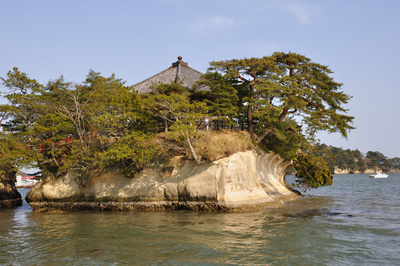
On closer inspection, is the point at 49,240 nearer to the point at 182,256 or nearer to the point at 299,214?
the point at 182,256

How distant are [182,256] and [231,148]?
1110cm

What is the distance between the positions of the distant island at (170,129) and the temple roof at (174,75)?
295 centimetres

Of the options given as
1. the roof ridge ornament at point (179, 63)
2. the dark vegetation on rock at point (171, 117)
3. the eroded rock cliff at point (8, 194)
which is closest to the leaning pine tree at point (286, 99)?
the dark vegetation on rock at point (171, 117)

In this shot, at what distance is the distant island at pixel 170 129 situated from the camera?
21.6 meters

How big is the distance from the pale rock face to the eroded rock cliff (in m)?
6.17

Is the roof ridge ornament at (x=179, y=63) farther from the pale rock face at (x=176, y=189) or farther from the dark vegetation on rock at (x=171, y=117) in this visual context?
the pale rock face at (x=176, y=189)

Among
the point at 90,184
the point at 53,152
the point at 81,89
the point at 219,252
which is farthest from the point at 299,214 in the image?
the point at 81,89

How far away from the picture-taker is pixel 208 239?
13039mm

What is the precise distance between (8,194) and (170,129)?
724 inches

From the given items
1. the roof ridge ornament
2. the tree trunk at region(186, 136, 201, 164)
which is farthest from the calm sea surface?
the roof ridge ornament

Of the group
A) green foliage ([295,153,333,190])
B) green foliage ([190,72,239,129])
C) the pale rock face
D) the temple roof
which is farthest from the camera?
the temple roof

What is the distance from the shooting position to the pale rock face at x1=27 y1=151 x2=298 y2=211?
68.8 feet

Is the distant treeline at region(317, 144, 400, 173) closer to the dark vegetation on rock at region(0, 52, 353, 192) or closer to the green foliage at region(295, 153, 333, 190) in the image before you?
the green foliage at region(295, 153, 333, 190)

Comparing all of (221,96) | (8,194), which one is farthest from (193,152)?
(8,194)
